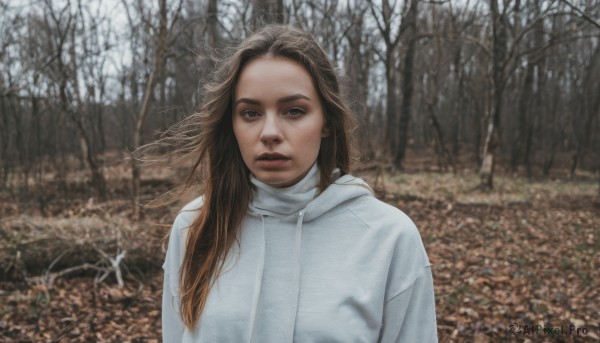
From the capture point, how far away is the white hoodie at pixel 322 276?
147 centimetres

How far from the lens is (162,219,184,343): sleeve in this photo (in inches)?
70.0

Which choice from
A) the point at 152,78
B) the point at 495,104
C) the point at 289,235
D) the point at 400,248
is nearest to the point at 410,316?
the point at 400,248

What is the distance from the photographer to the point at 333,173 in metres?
1.77

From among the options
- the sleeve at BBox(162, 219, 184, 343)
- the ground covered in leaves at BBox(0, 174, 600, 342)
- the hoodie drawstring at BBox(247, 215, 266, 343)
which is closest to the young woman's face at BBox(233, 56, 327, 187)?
the hoodie drawstring at BBox(247, 215, 266, 343)

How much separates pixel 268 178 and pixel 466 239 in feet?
21.9

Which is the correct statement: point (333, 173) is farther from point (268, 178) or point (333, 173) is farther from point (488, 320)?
point (488, 320)

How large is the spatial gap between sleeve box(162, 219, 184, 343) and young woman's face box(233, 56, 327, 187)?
48 centimetres

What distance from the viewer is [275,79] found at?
5.16ft

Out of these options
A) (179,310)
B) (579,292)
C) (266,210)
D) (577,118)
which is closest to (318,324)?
(266,210)

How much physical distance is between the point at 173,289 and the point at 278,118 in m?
0.82

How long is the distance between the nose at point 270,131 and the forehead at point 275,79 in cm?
8

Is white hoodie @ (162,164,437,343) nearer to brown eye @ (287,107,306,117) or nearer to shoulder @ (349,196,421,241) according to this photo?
shoulder @ (349,196,421,241)

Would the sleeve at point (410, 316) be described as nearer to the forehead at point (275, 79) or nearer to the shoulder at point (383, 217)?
the shoulder at point (383, 217)

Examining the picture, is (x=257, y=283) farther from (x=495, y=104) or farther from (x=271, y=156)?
(x=495, y=104)
